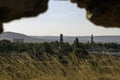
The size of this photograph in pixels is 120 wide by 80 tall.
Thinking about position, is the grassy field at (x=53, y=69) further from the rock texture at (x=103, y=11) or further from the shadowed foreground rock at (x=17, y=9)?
the shadowed foreground rock at (x=17, y=9)

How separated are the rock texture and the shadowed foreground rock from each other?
26cm

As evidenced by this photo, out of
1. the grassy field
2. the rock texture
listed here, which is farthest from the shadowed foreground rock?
the grassy field

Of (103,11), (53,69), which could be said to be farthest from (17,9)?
(53,69)

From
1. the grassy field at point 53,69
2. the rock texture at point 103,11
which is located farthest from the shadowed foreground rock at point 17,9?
the grassy field at point 53,69

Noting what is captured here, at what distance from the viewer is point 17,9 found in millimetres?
1546

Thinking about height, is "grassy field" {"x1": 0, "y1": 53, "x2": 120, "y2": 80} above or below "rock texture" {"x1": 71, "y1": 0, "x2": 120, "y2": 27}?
below

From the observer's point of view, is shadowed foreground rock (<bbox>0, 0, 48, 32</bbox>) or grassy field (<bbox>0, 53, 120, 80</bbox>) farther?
grassy field (<bbox>0, 53, 120, 80</bbox>)

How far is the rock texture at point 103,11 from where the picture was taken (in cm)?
182

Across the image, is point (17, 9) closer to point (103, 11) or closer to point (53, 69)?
point (103, 11)

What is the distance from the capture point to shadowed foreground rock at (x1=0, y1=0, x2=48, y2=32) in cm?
151

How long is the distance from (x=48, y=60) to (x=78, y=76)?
0.83 metres

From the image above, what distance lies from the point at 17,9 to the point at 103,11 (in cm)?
49

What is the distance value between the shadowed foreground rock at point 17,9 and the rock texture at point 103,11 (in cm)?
26

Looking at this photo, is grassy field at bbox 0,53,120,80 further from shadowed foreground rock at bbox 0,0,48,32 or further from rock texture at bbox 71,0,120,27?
shadowed foreground rock at bbox 0,0,48,32
